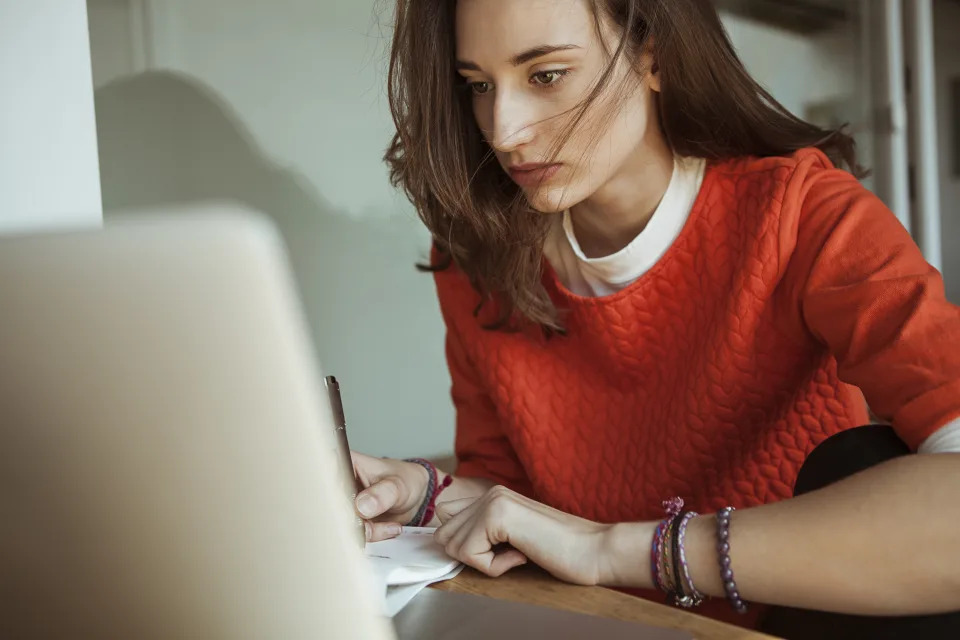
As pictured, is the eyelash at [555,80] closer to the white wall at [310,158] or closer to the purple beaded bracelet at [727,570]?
the purple beaded bracelet at [727,570]

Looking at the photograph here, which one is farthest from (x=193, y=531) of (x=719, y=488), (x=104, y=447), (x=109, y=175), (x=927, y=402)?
(x=109, y=175)

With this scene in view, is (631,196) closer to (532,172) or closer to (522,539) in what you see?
(532,172)

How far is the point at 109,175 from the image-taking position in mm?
1504

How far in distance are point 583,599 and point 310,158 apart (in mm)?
1263

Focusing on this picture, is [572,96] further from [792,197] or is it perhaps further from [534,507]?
[534,507]

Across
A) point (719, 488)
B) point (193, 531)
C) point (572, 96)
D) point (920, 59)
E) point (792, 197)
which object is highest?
point (920, 59)

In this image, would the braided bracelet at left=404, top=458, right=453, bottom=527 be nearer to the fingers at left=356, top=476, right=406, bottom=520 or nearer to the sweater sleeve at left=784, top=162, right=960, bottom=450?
the fingers at left=356, top=476, right=406, bottom=520

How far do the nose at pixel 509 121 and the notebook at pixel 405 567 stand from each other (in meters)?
0.51

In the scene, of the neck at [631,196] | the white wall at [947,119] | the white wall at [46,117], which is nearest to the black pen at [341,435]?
the white wall at [46,117]

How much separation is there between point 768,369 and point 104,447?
1.04m

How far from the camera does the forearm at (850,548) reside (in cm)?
76

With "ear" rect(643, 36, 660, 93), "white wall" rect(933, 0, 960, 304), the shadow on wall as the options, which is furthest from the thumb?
"white wall" rect(933, 0, 960, 304)

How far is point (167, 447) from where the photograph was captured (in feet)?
1.07

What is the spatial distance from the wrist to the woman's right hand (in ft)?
0.85
